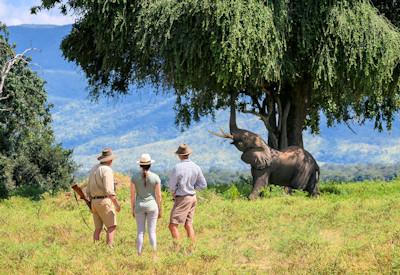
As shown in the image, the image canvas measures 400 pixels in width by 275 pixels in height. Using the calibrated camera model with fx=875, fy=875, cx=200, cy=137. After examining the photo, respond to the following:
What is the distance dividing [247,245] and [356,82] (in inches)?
549

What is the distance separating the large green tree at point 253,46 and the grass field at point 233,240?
162 inches

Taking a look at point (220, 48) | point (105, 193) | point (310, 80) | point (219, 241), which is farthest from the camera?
point (310, 80)

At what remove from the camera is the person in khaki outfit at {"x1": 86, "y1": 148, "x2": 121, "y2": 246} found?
1446cm

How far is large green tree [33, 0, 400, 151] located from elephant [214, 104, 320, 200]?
1892 millimetres

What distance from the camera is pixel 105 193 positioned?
14.6 m

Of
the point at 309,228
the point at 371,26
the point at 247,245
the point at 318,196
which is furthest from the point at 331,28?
the point at 247,245

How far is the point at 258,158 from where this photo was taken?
25406mm

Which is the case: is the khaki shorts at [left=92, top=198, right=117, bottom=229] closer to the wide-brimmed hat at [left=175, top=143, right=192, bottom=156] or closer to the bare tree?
the wide-brimmed hat at [left=175, top=143, right=192, bottom=156]

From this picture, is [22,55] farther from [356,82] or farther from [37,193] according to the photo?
[356,82]

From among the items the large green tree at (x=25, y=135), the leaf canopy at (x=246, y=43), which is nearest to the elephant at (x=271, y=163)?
the leaf canopy at (x=246, y=43)

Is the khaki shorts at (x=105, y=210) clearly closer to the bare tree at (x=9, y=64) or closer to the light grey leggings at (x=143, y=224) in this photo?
the light grey leggings at (x=143, y=224)

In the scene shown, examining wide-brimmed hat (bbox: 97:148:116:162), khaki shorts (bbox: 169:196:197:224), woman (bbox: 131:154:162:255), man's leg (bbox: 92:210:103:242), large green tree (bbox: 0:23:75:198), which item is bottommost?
large green tree (bbox: 0:23:75:198)

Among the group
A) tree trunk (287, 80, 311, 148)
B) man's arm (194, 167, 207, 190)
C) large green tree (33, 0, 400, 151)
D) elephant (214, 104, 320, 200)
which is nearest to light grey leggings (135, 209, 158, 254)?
man's arm (194, 167, 207, 190)

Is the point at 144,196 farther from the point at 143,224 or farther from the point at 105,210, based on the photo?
the point at 105,210
